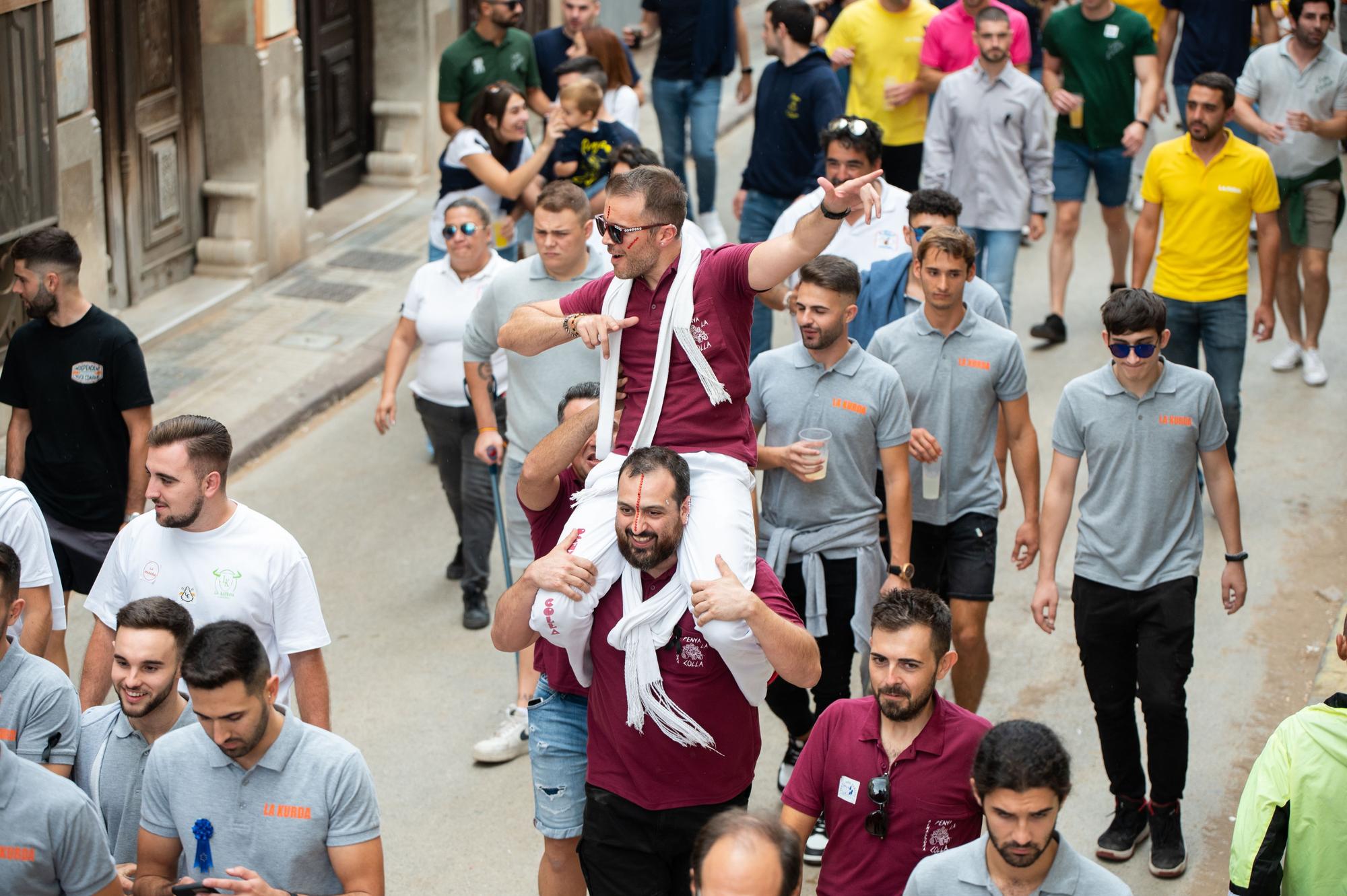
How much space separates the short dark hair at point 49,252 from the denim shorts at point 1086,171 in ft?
21.9

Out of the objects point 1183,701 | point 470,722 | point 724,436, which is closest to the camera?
point 724,436

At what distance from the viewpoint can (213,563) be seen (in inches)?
220

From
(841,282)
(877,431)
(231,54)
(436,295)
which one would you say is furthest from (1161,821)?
(231,54)

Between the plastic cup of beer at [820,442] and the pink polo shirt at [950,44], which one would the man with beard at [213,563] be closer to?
the plastic cup of beer at [820,442]

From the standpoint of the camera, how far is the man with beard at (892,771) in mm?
4844

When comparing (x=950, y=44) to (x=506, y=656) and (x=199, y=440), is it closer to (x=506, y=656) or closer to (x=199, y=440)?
(x=506, y=656)

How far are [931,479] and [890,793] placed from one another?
89.5 inches

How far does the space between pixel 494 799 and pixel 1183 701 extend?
2791mm

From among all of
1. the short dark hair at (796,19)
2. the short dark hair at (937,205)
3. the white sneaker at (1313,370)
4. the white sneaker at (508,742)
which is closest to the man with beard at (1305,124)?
the white sneaker at (1313,370)

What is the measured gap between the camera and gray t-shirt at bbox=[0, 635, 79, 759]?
5086mm

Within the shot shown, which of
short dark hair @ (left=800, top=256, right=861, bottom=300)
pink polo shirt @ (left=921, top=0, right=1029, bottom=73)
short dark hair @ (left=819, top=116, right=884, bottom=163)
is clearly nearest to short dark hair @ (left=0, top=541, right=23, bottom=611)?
short dark hair @ (left=800, top=256, right=861, bottom=300)

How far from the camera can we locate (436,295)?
845 centimetres

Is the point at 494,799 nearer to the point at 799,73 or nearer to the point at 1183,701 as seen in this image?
the point at 1183,701

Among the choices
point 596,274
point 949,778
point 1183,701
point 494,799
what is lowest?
point 494,799
